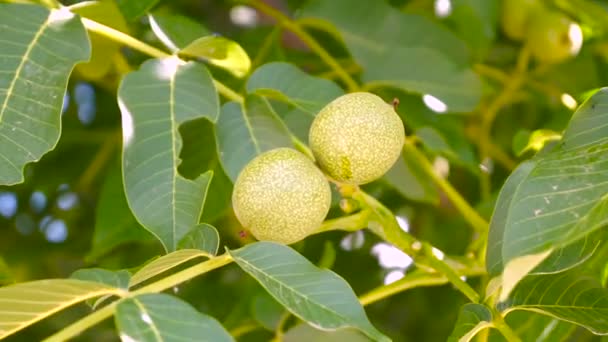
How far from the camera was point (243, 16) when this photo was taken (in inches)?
97.0

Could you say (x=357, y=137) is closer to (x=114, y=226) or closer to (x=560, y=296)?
(x=560, y=296)

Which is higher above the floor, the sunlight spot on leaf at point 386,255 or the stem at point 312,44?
the stem at point 312,44

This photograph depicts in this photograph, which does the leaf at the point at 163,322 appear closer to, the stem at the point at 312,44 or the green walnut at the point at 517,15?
the stem at the point at 312,44

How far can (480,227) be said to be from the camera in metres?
1.40

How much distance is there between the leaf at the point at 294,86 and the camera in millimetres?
1243

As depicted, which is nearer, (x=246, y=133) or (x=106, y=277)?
(x=106, y=277)

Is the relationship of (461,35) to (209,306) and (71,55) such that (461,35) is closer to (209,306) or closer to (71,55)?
(209,306)

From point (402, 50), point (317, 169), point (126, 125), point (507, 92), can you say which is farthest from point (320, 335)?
point (507, 92)

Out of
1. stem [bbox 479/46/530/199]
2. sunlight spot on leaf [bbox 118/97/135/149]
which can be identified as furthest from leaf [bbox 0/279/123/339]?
stem [bbox 479/46/530/199]

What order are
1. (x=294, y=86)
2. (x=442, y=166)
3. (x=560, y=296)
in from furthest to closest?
1. (x=442, y=166)
2. (x=294, y=86)
3. (x=560, y=296)

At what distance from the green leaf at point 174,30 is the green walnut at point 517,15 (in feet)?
2.49

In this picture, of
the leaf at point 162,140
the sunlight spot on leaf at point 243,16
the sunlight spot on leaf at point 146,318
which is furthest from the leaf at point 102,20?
the sunlight spot on leaf at point 243,16

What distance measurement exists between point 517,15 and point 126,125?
3.43 feet

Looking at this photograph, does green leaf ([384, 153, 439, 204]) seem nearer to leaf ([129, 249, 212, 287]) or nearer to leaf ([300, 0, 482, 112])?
leaf ([300, 0, 482, 112])
